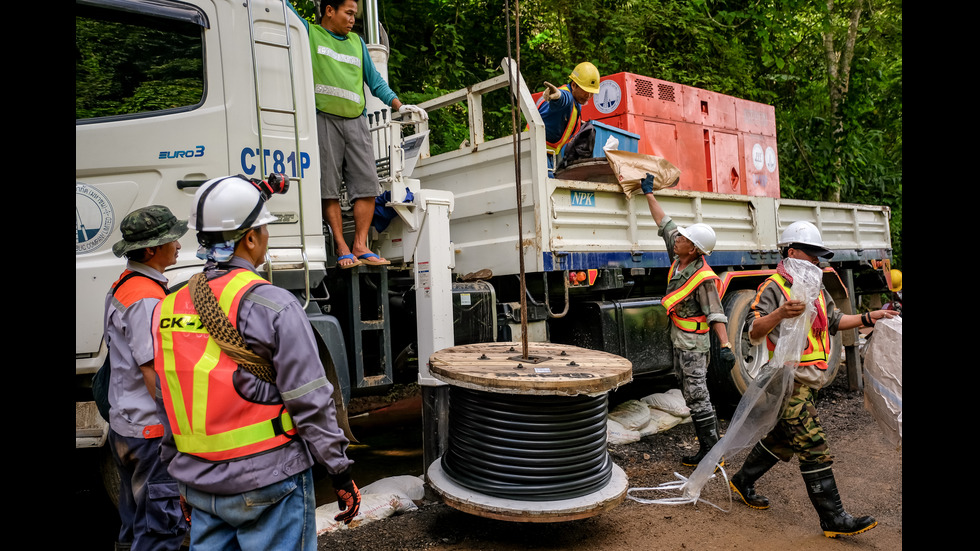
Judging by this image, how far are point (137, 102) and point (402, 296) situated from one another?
1.79 m

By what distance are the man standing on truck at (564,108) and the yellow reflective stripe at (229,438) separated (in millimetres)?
3832

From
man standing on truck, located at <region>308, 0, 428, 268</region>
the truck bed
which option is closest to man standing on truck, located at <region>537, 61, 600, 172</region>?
the truck bed

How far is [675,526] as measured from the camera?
3736 mm

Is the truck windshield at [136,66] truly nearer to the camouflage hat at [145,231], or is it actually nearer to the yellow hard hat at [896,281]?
the camouflage hat at [145,231]

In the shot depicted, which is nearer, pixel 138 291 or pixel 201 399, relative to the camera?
pixel 201 399

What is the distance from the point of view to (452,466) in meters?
3.46

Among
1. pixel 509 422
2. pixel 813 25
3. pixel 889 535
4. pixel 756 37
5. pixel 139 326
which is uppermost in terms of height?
pixel 813 25

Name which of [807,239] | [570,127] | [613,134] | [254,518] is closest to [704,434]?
[807,239]

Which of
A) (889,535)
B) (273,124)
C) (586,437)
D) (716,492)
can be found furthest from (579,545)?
(273,124)

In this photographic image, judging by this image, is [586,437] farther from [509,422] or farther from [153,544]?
[153,544]

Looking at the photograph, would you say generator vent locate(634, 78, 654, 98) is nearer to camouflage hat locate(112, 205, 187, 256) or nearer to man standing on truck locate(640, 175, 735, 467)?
man standing on truck locate(640, 175, 735, 467)

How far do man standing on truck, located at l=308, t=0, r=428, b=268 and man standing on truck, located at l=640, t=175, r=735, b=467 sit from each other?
215cm

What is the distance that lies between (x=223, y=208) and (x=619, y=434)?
3813mm

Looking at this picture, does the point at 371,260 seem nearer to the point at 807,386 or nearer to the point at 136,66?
the point at 136,66
